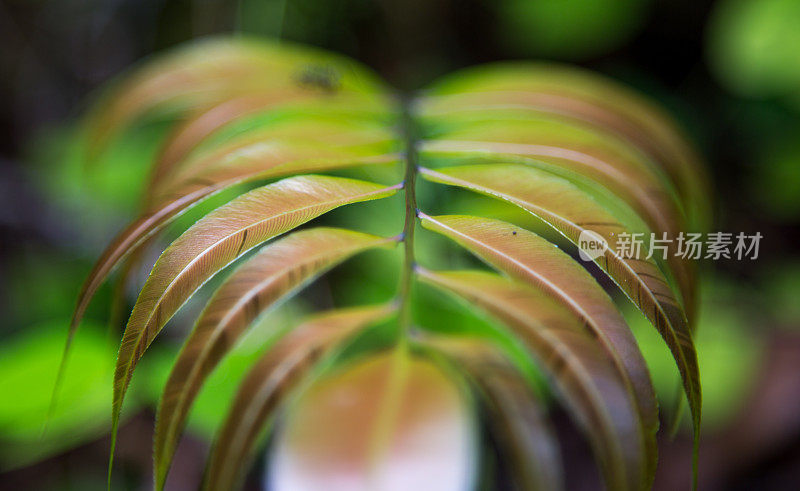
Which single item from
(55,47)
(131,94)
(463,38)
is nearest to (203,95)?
(131,94)

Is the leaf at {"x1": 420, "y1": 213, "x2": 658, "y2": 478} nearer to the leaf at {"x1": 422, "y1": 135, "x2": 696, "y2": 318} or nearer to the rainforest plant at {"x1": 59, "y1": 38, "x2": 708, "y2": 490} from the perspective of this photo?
the rainforest plant at {"x1": 59, "y1": 38, "x2": 708, "y2": 490}

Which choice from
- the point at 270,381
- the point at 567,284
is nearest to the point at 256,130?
the point at 270,381

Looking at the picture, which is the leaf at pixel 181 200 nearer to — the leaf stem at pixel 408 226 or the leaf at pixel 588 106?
the leaf stem at pixel 408 226

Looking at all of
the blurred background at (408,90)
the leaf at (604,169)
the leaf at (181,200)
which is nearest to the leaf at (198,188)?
the leaf at (181,200)

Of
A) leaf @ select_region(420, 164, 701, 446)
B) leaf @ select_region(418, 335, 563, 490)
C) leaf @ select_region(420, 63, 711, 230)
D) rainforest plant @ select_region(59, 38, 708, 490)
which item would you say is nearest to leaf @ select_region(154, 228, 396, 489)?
rainforest plant @ select_region(59, 38, 708, 490)

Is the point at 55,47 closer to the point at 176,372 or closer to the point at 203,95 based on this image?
the point at 203,95

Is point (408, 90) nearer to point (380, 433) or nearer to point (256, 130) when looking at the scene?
point (256, 130)
